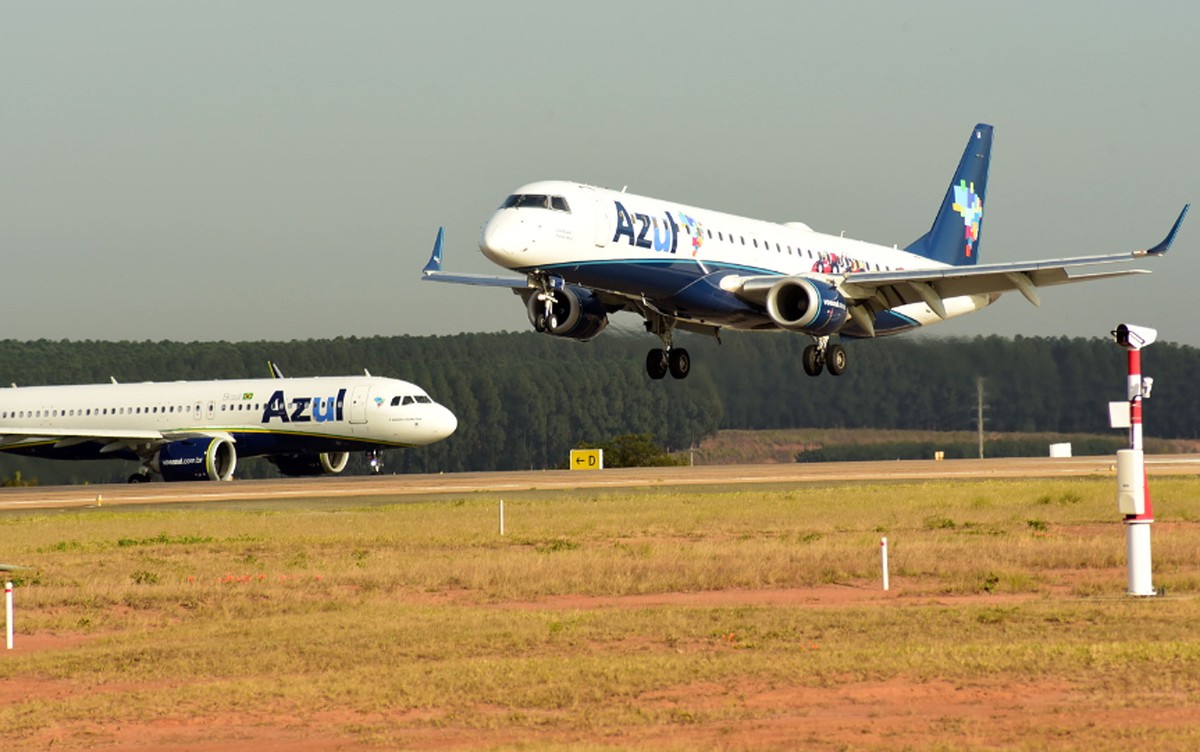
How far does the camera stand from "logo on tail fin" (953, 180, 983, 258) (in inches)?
2244

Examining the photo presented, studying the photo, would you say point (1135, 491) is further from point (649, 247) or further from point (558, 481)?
point (558, 481)

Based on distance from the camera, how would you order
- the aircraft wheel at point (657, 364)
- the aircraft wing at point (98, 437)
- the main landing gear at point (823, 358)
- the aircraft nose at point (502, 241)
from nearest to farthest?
the aircraft nose at point (502, 241)
the main landing gear at point (823, 358)
the aircraft wheel at point (657, 364)
the aircraft wing at point (98, 437)

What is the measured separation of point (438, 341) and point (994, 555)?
94.2 meters

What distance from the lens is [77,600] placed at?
80.4 feet

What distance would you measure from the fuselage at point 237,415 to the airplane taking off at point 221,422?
0.13 ft

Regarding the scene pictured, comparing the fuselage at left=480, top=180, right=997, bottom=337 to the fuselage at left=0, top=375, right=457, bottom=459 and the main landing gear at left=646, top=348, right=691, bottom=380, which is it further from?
the fuselage at left=0, top=375, right=457, bottom=459

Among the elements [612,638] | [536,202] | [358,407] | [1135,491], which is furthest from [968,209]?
Result: [612,638]

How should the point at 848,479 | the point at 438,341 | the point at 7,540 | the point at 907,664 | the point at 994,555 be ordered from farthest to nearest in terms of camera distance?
1. the point at 438,341
2. the point at 848,479
3. the point at 7,540
4. the point at 994,555
5. the point at 907,664

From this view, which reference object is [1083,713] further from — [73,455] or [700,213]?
[73,455]

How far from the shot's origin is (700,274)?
126ft

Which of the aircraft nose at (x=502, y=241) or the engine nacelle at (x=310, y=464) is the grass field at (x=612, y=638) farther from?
the engine nacelle at (x=310, y=464)

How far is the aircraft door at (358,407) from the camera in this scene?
66.4 m

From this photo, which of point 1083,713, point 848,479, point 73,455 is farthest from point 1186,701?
point 73,455

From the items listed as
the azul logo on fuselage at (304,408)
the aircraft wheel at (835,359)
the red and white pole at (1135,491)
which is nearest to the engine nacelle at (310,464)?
the azul logo on fuselage at (304,408)
